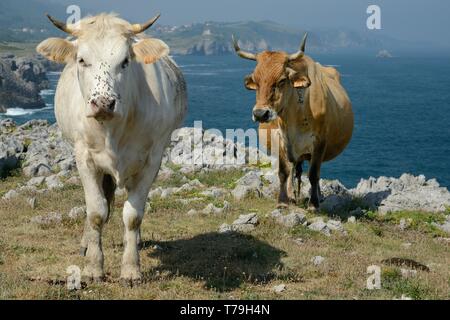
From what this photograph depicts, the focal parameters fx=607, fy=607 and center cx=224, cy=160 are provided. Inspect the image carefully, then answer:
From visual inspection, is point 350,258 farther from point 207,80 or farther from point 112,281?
point 207,80

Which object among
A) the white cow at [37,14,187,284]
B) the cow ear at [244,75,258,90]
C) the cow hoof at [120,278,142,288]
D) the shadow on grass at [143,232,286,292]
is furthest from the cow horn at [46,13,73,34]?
the cow ear at [244,75,258,90]

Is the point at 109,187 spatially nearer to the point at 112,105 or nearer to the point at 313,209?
the point at 112,105

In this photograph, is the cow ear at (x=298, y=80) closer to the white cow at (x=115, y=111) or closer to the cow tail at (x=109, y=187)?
the white cow at (x=115, y=111)

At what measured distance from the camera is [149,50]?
314 inches

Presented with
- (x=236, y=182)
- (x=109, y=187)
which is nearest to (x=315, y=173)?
(x=236, y=182)

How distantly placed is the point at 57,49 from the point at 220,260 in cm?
445

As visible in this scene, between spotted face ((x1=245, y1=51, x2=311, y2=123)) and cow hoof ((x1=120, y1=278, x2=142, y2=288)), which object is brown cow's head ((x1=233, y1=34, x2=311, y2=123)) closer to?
spotted face ((x1=245, y1=51, x2=311, y2=123))

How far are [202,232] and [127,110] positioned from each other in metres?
5.10

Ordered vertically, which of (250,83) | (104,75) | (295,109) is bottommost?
(295,109)

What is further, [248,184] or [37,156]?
[37,156]

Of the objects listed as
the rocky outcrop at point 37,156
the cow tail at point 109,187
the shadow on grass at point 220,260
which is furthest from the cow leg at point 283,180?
the rocky outcrop at point 37,156

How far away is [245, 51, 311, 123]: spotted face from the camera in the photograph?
Answer: 41.5ft

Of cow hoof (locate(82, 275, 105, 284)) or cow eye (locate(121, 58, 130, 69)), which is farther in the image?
cow hoof (locate(82, 275, 105, 284))

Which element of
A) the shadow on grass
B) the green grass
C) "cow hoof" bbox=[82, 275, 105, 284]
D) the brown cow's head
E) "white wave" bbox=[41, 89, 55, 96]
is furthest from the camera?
"white wave" bbox=[41, 89, 55, 96]
